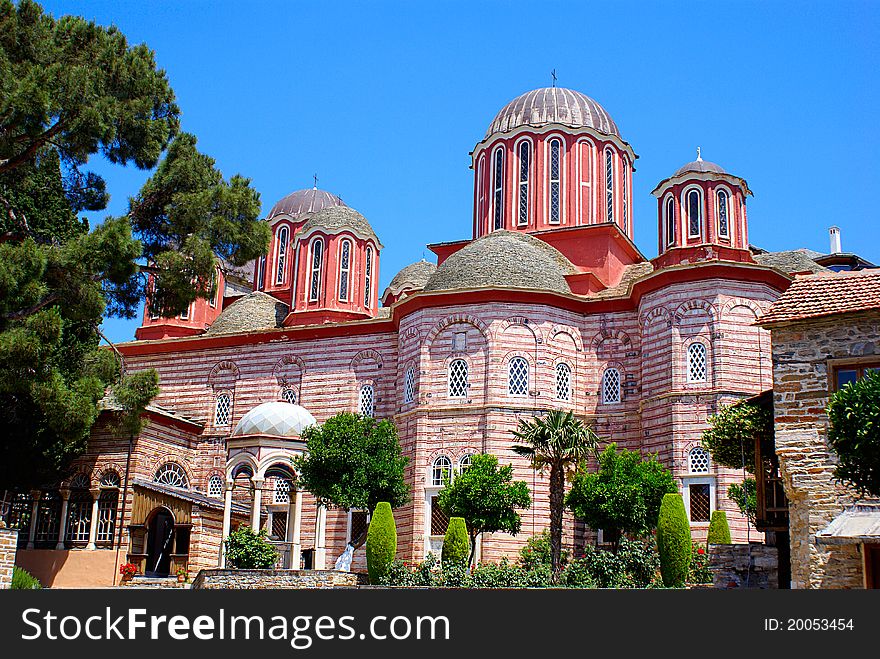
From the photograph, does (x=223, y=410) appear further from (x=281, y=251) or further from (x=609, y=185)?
(x=609, y=185)

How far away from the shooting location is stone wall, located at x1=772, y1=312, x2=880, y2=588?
1450 cm

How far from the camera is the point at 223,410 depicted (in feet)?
104

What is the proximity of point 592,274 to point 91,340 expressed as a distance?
45.5ft

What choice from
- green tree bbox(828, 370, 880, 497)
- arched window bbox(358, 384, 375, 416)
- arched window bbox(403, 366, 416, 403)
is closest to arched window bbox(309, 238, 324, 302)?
arched window bbox(358, 384, 375, 416)

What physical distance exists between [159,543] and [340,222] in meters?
11.8

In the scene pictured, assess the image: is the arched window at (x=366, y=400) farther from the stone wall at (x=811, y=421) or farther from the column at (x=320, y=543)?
the stone wall at (x=811, y=421)

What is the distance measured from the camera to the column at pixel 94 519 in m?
26.5

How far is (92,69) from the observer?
21453mm

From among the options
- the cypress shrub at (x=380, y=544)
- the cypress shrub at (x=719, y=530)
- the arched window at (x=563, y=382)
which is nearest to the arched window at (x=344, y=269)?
the arched window at (x=563, y=382)

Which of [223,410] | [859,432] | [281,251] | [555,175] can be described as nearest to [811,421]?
[859,432]

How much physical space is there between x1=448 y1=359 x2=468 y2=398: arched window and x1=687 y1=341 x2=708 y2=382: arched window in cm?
573

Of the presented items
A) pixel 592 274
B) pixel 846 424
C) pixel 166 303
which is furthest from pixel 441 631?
pixel 592 274

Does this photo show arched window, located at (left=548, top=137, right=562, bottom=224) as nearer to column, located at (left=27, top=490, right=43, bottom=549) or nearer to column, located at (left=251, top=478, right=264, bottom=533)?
column, located at (left=251, top=478, right=264, bottom=533)

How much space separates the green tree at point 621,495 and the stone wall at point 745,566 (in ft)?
8.54
